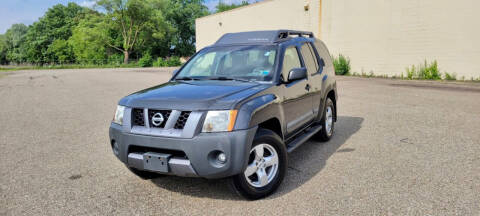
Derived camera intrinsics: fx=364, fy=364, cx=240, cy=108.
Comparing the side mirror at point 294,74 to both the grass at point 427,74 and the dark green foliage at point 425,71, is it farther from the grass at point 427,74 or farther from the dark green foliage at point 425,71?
the dark green foliage at point 425,71

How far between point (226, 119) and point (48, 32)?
300 feet

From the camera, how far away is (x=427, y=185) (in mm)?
4023

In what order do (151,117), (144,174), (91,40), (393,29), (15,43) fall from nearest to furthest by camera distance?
(151,117), (144,174), (393,29), (91,40), (15,43)

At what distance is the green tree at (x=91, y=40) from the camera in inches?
2255

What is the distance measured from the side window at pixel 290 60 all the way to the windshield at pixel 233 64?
0.18 m

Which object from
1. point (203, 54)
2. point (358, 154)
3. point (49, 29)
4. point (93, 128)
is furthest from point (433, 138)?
point (49, 29)

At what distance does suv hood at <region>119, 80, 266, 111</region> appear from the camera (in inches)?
132

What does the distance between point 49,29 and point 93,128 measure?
86.8 m

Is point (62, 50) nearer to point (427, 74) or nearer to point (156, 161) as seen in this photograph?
point (427, 74)

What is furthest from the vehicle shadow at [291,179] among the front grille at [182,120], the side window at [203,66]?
the side window at [203,66]

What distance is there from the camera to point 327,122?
6070 millimetres

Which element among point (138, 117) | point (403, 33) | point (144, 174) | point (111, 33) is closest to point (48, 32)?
point (111, 33)

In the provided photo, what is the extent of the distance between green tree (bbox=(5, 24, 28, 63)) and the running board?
9955 centimetres

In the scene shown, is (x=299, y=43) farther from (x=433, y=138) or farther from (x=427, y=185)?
(x=433, y=138)
